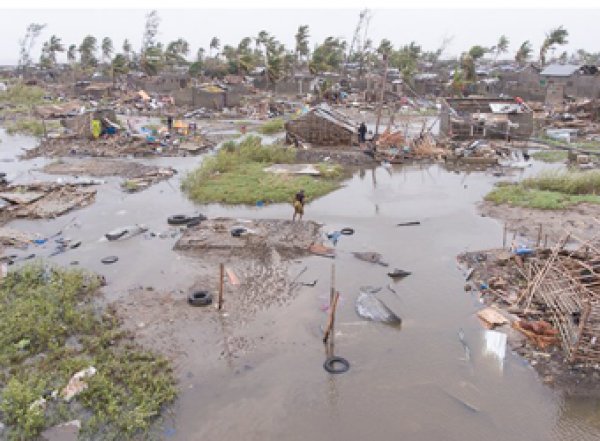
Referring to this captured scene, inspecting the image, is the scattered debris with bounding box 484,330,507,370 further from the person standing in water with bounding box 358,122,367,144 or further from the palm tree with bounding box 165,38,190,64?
the palm tree with bounding box 165,38,190,64

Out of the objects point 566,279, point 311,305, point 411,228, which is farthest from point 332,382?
point 411,228

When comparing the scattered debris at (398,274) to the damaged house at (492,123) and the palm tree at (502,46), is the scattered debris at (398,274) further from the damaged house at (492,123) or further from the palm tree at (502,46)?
the palm tree at (502,46)

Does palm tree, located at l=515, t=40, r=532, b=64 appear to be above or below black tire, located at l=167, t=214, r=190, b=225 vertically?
above

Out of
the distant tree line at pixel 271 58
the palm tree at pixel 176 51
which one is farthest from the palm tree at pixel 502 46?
the palm tree at pixel 176 51

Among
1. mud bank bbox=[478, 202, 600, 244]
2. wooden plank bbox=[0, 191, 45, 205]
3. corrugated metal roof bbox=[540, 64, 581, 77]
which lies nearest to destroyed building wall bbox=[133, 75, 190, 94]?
wooden plank bbox=[0, 191, 45, 205]

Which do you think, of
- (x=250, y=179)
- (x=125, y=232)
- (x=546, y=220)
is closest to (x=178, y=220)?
(x=125, y=232)
